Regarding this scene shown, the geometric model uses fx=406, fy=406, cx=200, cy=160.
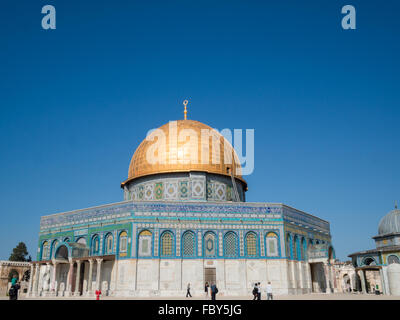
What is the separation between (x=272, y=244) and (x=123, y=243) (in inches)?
421

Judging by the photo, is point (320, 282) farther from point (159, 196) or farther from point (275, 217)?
point (159, 196)

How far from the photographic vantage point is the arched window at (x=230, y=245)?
28.9 meters

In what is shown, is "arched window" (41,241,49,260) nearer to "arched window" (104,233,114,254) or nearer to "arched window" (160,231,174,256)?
"arched window" (104,233,114,254)

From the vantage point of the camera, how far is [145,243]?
2806 cm

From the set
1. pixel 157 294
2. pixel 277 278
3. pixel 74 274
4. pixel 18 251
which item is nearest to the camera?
pixel 157 294

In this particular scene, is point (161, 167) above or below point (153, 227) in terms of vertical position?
above

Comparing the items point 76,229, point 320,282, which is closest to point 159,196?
point 76,229

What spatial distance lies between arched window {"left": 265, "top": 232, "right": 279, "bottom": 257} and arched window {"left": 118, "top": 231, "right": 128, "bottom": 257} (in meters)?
10.1

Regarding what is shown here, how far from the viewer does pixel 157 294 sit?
2688cm

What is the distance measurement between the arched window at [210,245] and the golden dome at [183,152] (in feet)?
20.2

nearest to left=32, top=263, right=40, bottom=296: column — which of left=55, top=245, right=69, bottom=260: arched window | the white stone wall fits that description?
left=55, top=245, right=69, bottom=260: arched window

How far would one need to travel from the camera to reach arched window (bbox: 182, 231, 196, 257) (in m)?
28.5

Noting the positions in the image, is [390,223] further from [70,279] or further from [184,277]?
[70,279]
